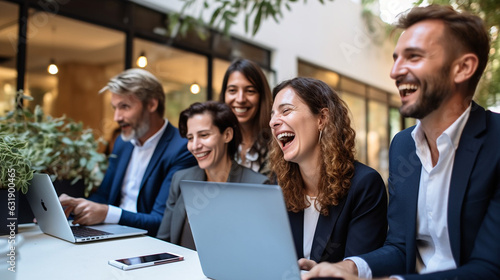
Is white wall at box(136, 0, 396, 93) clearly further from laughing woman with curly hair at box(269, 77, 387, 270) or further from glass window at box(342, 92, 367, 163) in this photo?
laughing woman with curly hair at box(269, 77, 387, 270)

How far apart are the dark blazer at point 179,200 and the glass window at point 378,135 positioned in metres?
8.59

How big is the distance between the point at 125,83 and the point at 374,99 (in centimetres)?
898

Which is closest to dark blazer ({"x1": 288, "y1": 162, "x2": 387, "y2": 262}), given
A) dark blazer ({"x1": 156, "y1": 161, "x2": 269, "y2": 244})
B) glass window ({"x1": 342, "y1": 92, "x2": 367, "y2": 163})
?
dark blazer ({"x1": 156, "y1": 161, "x2": 269, "y2": 244})

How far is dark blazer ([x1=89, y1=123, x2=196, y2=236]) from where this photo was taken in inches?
91.8

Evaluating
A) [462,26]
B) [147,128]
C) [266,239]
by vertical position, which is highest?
[462,26]

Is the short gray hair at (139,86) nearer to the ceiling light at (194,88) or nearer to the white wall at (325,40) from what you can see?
the white wall at (325,40)

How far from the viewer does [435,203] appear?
1.33 m

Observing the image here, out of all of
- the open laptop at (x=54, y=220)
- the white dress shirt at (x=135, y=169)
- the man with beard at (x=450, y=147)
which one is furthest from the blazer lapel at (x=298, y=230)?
the white dress shirt at (x=135, y=169)

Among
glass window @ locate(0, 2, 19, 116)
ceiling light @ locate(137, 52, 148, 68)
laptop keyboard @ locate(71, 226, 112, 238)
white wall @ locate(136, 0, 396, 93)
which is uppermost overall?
white wall @ locate(136, 0, 396, 93)

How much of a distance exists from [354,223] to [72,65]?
509cm

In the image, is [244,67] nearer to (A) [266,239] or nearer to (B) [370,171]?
(B) [370,171]

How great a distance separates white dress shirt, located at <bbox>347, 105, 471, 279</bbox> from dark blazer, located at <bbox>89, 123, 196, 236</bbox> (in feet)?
4.34

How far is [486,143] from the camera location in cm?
125

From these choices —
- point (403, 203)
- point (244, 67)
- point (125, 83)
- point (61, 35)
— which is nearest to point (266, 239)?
point (403, 203)
